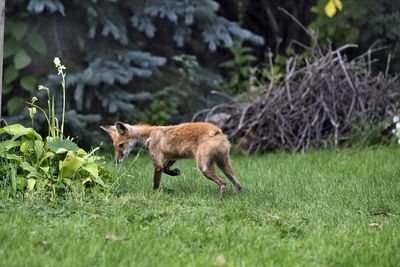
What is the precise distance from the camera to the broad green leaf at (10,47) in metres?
12.2

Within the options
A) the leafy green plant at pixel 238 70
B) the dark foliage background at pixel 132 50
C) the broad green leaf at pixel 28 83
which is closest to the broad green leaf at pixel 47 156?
the dark foliage background at pixel 132 50

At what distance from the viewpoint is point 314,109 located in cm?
1307

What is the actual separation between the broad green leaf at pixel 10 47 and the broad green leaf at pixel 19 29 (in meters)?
0.15

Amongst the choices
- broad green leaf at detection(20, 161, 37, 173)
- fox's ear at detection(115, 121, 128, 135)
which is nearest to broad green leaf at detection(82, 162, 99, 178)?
broad green leaf at detection(20, 161, 37, 173)

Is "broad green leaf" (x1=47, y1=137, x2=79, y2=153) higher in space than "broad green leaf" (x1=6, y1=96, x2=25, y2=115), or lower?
higher

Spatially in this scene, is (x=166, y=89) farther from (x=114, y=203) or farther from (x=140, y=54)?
(x=114, y=203)

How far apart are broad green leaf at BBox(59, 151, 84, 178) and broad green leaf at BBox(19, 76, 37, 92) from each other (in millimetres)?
4555

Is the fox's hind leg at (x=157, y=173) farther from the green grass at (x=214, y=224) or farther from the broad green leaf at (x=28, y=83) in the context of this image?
the broad green leaf at (x=28, y=83)

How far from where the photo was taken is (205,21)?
13352mm

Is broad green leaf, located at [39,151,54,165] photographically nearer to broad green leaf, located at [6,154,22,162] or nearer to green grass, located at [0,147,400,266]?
broad green leaf, located at [6,154,22,162]

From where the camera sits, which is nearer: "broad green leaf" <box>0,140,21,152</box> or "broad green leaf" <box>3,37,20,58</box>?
"broad green leaf" <box>0,140,21,152</box>

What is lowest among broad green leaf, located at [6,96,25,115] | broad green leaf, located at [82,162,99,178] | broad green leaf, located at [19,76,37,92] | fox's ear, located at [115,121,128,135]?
broad green leaf, located at [6,96,25,115]

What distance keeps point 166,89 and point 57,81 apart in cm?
211

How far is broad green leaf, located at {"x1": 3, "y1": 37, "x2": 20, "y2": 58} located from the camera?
12.2m
